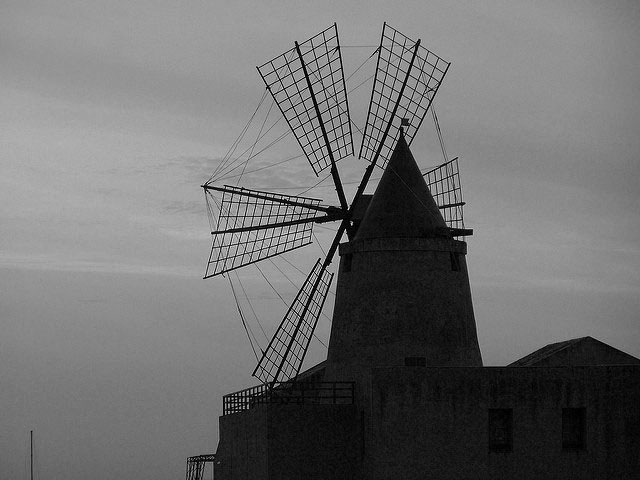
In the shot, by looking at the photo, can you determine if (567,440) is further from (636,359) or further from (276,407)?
(276,407)

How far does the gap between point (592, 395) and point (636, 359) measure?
4.71 metres

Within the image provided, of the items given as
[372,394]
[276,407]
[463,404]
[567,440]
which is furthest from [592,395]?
[276,407]

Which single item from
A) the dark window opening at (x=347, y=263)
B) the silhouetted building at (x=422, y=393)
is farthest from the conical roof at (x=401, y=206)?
the dark window opening at (x=347, y=263)

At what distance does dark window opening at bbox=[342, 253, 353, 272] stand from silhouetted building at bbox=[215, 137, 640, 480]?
0.10 m

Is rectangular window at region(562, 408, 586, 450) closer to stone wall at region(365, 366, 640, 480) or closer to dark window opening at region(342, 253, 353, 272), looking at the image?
stone wall at region(365, 366, 640, 480)

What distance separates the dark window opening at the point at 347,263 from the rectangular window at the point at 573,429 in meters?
7.88

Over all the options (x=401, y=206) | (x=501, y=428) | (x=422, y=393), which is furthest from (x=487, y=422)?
(x=401, y=206)

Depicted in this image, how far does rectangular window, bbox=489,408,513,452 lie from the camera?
3456cm

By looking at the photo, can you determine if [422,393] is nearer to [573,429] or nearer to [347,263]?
[573,429]

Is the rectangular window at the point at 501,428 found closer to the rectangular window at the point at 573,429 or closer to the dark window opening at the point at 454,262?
the rectangular window at the point at 573,429

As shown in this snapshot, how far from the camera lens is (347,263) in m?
38.7

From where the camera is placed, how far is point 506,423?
34688mm

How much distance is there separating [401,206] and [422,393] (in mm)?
6269

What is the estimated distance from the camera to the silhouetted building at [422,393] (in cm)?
3444
